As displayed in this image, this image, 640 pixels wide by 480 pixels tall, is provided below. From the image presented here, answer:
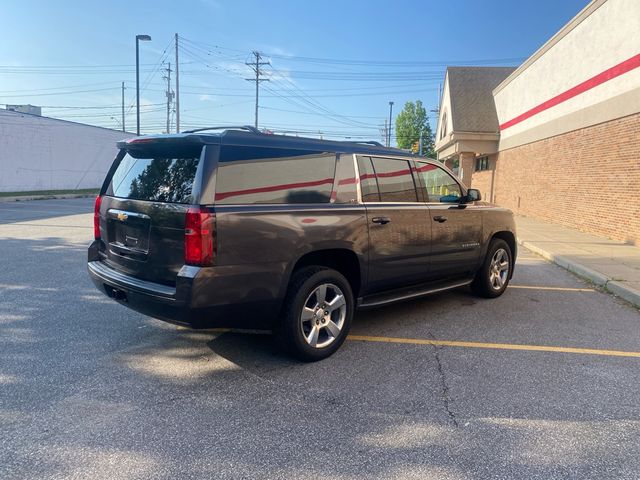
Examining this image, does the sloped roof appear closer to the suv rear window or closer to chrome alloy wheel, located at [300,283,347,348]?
chrome alloy wheel, located at [300,283,347,348]

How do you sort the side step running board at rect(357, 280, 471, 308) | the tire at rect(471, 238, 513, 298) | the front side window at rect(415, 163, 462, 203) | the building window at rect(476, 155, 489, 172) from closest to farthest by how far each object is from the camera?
the side step running board at rect(357, 280, 471, 308) → the front side window at rect(415, 163, 462, 203) → the tire at rect(471, 238, 513, 298) → the building window at rect(476, 155, 489, 172)

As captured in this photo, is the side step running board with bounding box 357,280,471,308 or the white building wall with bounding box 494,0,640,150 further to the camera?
the white building wall with bounding box 494,0,640,150

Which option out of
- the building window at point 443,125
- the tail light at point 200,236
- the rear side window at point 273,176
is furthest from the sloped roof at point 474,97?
the tail light at point 200,236

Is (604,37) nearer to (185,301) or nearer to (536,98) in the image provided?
(536,98)

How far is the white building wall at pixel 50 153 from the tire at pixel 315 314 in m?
29.8

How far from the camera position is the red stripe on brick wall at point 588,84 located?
11.6m

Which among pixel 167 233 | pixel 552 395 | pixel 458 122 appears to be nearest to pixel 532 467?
pixel 552 395

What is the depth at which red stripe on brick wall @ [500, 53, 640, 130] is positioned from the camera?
11570 millimetres

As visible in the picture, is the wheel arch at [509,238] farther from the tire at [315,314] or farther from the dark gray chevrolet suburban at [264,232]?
the tire at [315,314]

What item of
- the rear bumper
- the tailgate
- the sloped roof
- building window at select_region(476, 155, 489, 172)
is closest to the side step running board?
the rear bumper

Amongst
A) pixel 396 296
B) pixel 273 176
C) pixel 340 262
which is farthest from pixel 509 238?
pixel 273 176

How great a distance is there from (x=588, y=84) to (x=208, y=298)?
1451 centimetres

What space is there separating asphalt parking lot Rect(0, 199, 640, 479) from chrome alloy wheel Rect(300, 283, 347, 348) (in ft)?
0.71

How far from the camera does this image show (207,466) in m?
2.66
